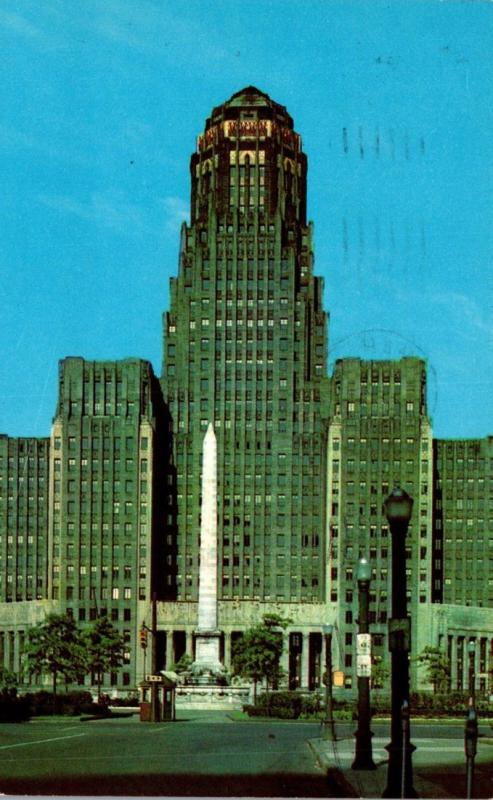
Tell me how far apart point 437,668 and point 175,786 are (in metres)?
119

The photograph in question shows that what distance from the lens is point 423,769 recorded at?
36094 mm

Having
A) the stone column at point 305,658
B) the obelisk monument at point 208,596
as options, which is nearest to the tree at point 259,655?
the obelisk monument at point 208,596

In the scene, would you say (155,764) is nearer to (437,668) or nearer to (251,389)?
(437,668)

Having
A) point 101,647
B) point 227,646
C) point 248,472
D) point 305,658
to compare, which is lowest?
point 305,658

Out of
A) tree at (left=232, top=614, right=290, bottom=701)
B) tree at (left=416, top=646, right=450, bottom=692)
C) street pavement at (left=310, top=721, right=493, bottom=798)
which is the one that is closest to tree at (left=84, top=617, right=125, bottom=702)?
tree at (left=232, top=614, right=290, bottom=701)

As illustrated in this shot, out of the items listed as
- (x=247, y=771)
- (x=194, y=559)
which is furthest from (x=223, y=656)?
(x=247, y=771)

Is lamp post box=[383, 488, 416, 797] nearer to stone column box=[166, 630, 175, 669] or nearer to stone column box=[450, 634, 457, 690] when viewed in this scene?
stone column box=[450, 634, 457, 690]

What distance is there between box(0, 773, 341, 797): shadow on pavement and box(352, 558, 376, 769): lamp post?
1.80 meters

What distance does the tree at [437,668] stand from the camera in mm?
146650

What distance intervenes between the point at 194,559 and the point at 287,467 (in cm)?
1520

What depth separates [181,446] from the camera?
17725 cm

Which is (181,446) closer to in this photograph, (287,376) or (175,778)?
(287,376)

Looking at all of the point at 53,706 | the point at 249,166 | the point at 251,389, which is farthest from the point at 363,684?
the point at 249,166

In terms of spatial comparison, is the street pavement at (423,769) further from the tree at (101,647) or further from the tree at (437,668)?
the tree at (437,668)
